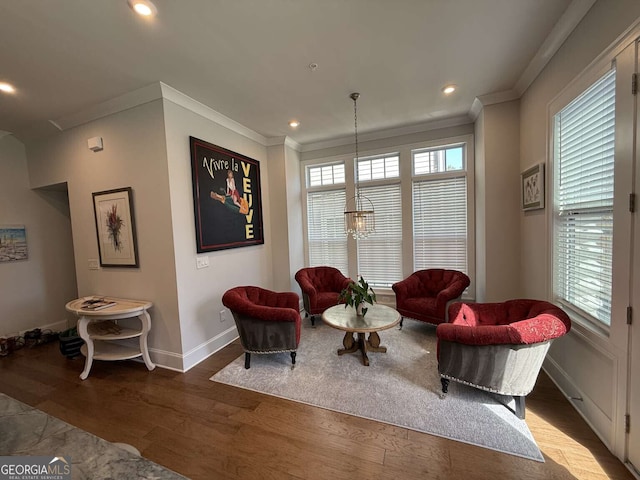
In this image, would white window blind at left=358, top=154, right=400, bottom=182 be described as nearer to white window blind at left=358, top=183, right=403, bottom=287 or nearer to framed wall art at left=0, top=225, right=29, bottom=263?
white window blind at left=358, top=183, right=403, bottom=287

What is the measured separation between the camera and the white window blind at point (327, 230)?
459 centimetres

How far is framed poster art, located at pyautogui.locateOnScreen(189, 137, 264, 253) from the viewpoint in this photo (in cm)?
301

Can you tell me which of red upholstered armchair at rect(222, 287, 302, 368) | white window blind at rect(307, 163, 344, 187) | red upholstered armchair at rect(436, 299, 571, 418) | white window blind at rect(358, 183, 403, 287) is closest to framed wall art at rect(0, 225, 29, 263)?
red upholstered armchair at rect(222, 287, 302, 368)

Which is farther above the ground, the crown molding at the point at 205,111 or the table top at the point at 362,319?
the crown molding at the point at 205,111

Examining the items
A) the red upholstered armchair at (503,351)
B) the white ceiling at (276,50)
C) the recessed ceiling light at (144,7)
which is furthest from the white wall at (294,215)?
the red upholstered armchair at (503,351)

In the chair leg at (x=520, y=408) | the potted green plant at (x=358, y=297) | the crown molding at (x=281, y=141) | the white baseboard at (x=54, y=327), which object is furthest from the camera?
the crown molding at (x=281, y=141)

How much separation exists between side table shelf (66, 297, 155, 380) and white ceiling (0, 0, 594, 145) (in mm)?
2249

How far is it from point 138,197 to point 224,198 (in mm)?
927

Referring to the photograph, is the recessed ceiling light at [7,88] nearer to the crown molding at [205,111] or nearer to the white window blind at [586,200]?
the crown molding at [205,111]

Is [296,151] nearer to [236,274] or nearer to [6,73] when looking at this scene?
[236,274]

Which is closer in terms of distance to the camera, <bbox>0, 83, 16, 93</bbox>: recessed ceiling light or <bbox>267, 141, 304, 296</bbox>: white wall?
<bbox>0, 83, 16, 93</bbox>: recessed ceiling light

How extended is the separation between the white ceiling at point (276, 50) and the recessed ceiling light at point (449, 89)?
64 mm

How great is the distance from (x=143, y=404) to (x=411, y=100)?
14.0 feet
